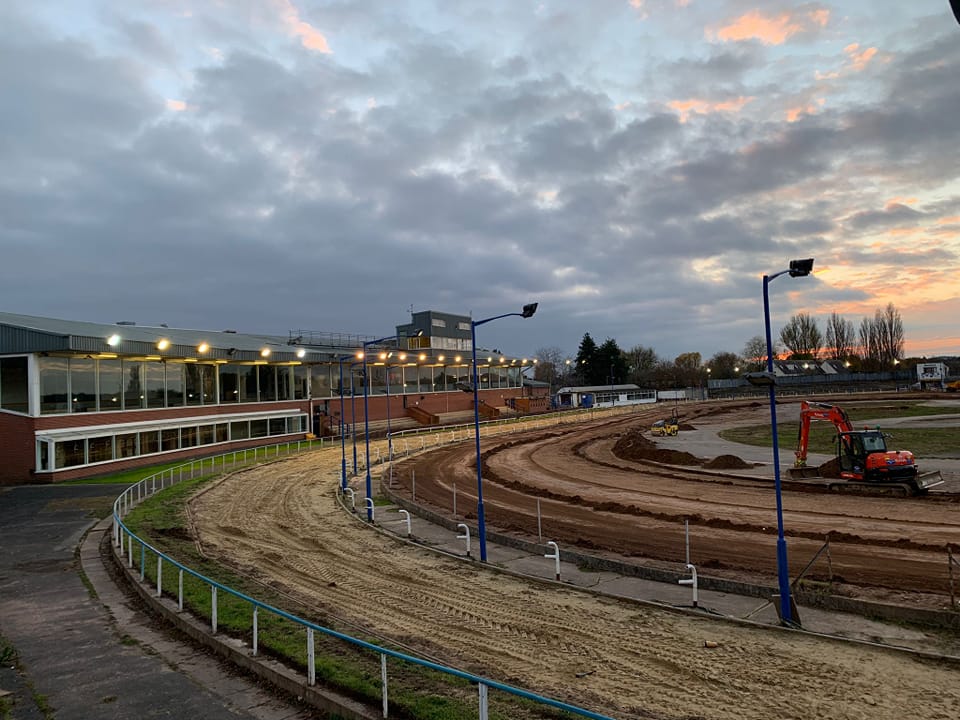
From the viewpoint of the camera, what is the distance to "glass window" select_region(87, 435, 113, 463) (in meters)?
43.2

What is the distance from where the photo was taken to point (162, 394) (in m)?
50.0

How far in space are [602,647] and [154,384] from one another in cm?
4657

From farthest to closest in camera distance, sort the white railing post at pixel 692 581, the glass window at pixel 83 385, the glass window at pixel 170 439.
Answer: the glass window at pixel 170 439
the glass window at pixel 83 385
the white railing post at pixel 692 581

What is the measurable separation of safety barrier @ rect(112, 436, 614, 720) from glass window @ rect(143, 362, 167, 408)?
6.65 m

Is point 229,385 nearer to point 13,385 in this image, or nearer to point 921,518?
point 13,385

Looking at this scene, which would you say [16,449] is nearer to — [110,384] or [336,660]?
[110,384]

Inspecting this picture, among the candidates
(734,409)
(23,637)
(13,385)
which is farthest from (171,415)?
(734,409)

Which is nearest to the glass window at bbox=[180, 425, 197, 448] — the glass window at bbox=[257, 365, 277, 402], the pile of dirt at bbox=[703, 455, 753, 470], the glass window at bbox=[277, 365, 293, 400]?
the glass window at bbox=[257, 365, 277, 402]

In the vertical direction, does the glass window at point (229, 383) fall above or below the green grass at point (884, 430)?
above

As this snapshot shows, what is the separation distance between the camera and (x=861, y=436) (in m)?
31.1

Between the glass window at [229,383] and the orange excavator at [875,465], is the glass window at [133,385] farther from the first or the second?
the orange excavator at [875,465]

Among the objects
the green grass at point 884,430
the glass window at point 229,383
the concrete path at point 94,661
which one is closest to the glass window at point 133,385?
the glass window at point 229,383

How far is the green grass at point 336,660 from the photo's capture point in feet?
33.0

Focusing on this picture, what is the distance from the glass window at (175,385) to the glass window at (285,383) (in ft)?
39.2
